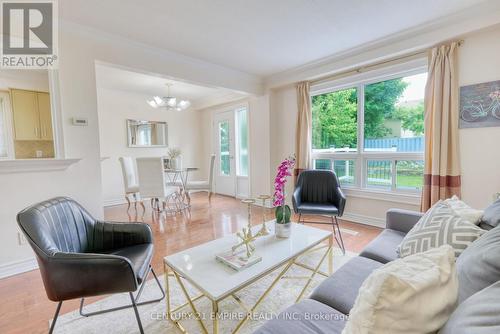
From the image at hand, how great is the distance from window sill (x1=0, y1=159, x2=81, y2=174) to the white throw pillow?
2708 millimetres

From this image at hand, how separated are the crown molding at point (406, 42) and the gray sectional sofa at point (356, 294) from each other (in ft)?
7.20

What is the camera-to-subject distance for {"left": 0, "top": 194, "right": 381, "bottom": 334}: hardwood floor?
1.58 metres

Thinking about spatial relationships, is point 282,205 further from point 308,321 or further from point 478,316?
point 478,316

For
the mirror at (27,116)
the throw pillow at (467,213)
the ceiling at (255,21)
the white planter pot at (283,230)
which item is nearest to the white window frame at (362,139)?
the ceiling at (255,21)

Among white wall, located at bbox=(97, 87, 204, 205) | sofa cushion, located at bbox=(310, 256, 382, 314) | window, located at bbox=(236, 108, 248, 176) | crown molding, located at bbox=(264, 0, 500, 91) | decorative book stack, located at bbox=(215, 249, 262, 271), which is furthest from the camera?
window, located at bbox=(236, 108, 248, 176)

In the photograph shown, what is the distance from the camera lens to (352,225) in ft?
10.9

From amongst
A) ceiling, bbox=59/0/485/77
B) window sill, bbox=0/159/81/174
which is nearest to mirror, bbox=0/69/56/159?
window sill, bbox=0/159/81/174

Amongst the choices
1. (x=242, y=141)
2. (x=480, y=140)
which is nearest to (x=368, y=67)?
(x=480, y=140)

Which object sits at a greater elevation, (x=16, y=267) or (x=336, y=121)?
(x=336, y=121)

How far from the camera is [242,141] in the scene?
5.23 metres

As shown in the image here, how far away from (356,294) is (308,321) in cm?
32

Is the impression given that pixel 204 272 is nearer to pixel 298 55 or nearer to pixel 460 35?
pixel 298 55

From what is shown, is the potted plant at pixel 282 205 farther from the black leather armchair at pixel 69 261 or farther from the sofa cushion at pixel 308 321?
the black leather armchair at pixel 69 261

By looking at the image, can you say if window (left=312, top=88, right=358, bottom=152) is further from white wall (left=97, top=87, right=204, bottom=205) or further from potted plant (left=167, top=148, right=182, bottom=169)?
white wall (left=97, top=87, right=204, bottom=205)
